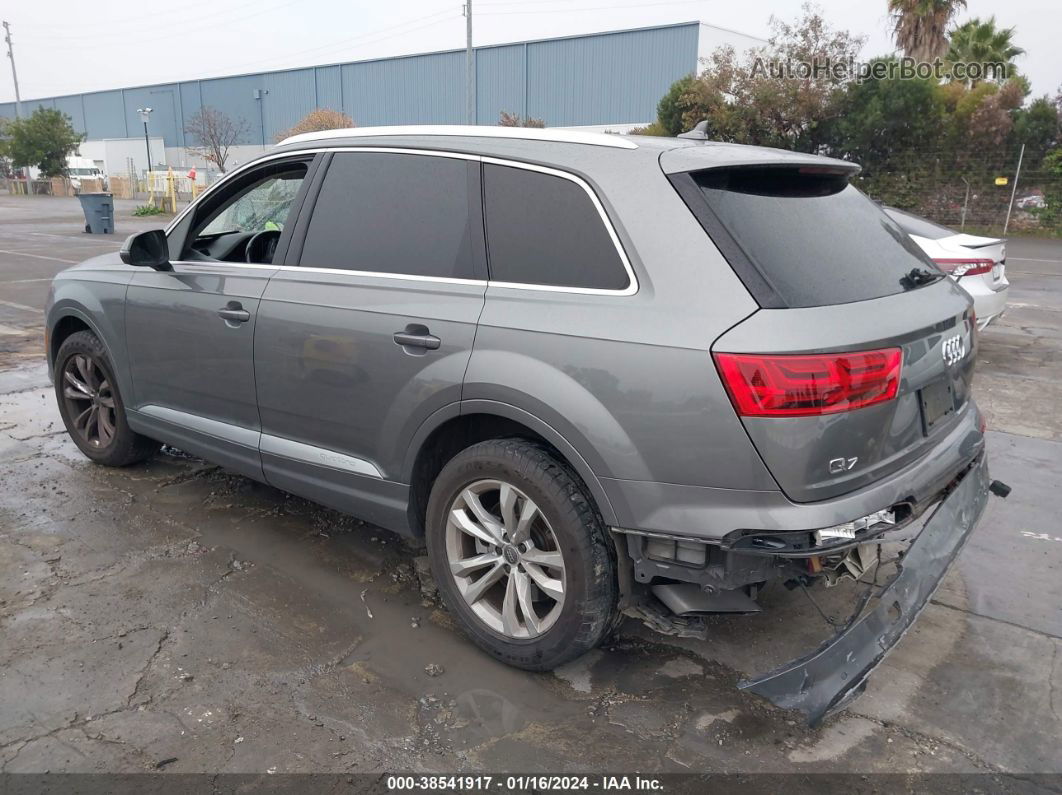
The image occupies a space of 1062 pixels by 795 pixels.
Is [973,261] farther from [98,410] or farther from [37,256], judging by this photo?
[37,256]

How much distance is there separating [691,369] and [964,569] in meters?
2.31

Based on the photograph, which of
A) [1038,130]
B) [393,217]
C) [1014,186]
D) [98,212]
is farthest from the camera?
[1014,186]

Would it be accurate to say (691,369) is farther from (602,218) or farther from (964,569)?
(964,569)

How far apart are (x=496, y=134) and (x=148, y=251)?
202 cm

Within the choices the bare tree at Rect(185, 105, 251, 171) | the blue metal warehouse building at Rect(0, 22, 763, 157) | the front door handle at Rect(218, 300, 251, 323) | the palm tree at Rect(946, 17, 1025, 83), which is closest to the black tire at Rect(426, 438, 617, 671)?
the front door handle at Rect(218, 300, 251, 323)

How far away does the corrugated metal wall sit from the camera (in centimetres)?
4022

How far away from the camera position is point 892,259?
305cm

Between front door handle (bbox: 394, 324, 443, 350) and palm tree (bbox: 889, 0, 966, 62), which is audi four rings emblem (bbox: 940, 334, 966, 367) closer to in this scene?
front door handle (bbox: 394, 324, 443, 350)

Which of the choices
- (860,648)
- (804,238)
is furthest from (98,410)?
(860,648)

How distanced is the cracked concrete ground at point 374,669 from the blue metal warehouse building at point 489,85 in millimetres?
38898

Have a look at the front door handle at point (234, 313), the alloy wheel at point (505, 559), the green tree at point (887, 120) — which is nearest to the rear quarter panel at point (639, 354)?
the alloy wheel at point (505, 559)

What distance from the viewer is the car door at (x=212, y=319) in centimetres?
380

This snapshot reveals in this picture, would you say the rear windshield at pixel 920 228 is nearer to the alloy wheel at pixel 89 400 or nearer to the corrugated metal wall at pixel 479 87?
the alloy wheel at pixel 89 400

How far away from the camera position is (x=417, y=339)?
3074 millimetres
